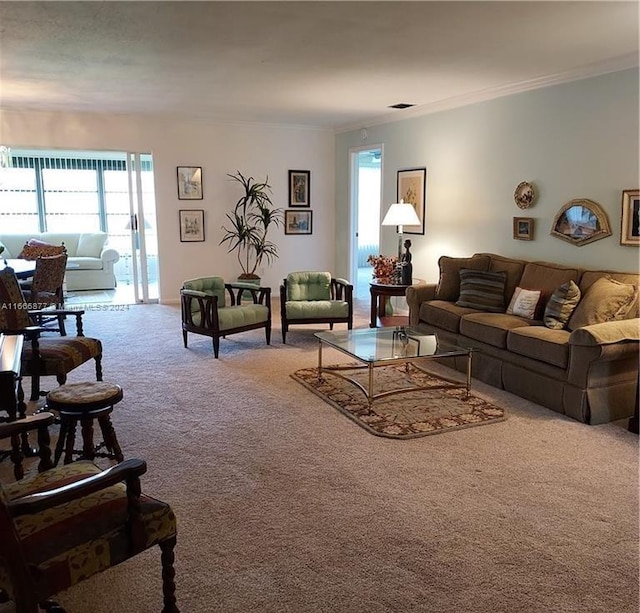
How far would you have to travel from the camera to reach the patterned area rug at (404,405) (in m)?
3.70

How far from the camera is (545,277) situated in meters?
4.85

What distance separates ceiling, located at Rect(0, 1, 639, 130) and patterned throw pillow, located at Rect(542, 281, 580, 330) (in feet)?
5.56

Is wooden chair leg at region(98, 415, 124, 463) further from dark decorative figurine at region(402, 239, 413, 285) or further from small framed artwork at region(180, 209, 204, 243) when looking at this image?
small framed artwork at region(180, 209, 204, 243)

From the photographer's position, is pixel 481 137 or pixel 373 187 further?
pixel 373 187

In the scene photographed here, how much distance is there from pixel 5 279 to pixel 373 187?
8091 mm

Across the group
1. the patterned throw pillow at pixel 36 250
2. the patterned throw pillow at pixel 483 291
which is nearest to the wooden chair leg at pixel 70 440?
the patterned throw pillow at pixel 483 291

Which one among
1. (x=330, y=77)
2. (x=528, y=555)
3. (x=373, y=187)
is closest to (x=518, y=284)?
(x=330, y=77)

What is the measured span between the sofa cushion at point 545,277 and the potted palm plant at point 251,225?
156 inches

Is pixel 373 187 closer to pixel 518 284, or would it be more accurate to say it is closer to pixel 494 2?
pixel 518 284

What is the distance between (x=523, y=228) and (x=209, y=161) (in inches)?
170

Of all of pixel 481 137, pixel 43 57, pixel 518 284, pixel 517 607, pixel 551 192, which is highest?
pixel 43 57

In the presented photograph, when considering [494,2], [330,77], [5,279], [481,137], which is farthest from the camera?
[481,137]

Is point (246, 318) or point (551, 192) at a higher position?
point (551, 192)

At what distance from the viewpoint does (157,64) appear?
446cm
